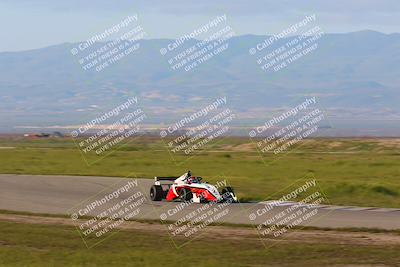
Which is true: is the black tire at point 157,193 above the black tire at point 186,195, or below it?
above

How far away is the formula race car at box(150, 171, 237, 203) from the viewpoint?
3866 centimetres

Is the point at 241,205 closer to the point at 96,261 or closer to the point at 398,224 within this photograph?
the point at 398,224

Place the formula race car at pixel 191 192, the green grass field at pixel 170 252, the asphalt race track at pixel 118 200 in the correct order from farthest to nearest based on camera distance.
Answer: the formula race car at pixel 191 192, the asphalt race track at pixel 118 200, the green grass field at pixel 170 252

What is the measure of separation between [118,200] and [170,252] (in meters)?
16.2

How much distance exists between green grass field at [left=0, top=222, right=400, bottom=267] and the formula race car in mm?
9932

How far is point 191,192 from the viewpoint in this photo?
39625mm

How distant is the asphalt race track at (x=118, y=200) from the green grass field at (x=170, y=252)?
217 inches

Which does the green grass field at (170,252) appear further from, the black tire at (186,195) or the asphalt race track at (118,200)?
the black tire at (186,195)

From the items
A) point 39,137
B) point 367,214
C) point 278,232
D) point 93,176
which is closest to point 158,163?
point 93,176

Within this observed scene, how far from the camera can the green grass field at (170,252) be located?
73.5ft

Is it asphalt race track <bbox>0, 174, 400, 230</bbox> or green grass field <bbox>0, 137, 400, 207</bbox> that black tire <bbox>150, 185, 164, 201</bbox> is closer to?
asphalt race track <bbox>0, 174, 400, 230</bbox>

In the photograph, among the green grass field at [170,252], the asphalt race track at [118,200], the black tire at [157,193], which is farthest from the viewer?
the black tire at [157,193]

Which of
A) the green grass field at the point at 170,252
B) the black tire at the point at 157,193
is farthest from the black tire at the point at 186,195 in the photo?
the green grass field at the point at 170,252

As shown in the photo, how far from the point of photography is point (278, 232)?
28.8 m
